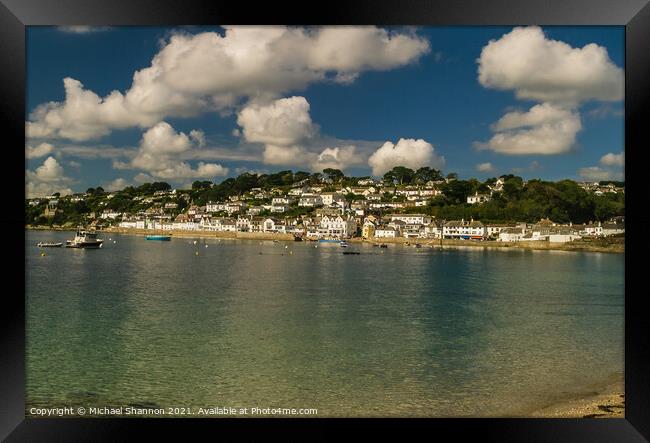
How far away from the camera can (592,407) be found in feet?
12.4

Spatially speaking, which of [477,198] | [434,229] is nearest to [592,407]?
[434,229]

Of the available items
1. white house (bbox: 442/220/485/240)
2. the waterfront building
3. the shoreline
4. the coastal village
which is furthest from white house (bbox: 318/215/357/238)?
white house (bbox: 442/220/485/240)

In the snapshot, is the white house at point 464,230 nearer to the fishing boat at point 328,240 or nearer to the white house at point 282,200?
the fishing boat at point 328,240

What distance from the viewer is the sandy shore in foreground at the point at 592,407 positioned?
3613mm

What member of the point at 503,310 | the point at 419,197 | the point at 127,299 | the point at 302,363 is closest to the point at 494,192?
the point at 419,197

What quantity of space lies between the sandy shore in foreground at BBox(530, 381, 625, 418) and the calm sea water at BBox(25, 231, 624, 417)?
0.16 meters

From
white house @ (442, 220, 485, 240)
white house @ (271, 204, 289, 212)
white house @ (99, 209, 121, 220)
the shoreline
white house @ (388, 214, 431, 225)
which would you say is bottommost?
the shoreline

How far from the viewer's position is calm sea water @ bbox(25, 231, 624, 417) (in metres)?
4.30

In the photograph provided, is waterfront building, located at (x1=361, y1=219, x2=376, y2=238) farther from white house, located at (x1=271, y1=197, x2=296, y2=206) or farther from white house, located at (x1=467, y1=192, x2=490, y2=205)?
white house, located at (x1=271, y1=197, x2=296, y2=206)

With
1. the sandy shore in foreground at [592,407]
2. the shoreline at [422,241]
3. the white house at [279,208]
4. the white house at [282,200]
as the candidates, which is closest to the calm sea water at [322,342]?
the sandy shore in foreground at [592,407]

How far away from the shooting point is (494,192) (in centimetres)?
3192

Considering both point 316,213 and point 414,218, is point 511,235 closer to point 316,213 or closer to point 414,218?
point 414,218
